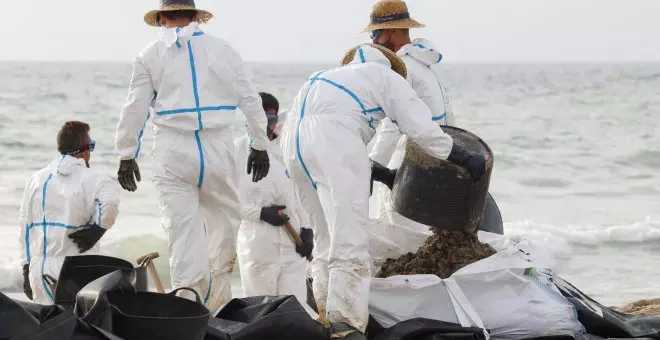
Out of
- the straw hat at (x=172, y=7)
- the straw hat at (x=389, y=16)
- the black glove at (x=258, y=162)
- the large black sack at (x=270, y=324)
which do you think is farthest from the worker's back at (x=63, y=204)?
the straw hat at (x=389, y=16)

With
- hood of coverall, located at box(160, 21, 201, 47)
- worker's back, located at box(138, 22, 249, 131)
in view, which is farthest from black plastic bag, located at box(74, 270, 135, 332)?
hood of coverall, located at box(160, 21, 201, 47)

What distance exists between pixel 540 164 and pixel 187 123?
51.8ft

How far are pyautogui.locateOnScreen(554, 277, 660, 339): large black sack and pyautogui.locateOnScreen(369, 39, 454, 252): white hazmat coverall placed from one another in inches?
39.4

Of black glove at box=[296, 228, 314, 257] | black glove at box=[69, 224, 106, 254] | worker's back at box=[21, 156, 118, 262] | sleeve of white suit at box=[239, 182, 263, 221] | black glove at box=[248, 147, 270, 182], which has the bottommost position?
black glove at box=[296, 228, 314, 257]

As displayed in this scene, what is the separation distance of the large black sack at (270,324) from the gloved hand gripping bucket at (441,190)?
39.5 inches

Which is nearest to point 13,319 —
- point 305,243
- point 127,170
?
point 127,170

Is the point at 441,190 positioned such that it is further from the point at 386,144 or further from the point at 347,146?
the point at 386,144

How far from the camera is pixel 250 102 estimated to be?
6.57 meters

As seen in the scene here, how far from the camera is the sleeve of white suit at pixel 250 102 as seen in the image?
21.4ft

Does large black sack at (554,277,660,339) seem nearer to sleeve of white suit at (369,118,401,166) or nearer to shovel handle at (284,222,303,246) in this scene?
sleeve of white suit at (369,118,401,166)

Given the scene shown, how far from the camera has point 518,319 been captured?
582cm

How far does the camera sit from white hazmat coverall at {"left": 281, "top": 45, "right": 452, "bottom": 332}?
5621mm

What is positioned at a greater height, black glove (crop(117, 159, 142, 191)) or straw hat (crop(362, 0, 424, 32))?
straw hat (crop(362, 0, 424, 32))

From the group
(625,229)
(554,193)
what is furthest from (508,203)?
(625,229)
